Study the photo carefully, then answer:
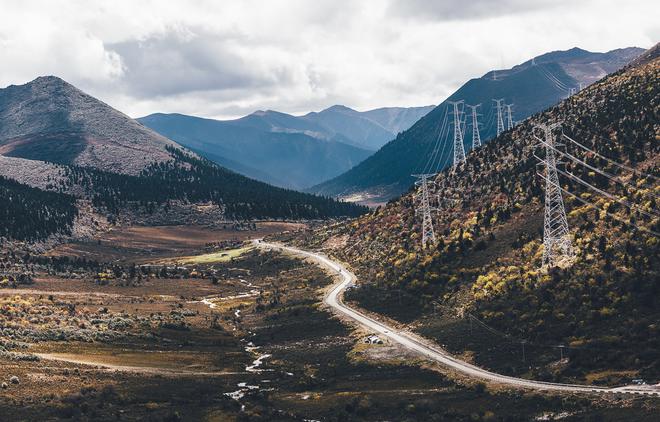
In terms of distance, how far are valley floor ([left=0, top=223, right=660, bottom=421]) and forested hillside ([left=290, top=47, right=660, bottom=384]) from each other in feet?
31.2

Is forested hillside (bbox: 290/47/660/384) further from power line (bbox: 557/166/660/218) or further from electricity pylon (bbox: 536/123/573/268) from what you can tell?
electricity pylon (bbox: 536/123/573/268)

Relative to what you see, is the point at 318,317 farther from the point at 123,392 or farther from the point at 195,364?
the point at 123,392

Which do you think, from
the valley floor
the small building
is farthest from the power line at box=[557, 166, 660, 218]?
the small building

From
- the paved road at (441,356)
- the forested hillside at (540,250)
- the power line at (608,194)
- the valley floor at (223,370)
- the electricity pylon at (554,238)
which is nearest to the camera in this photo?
the valley floor at (223,370)

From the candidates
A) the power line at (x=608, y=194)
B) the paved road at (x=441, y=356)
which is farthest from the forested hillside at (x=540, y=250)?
the paved road at (x=441, y=356)

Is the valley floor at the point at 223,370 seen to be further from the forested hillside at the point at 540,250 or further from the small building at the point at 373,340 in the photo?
the forested hillside at the point at 540,250

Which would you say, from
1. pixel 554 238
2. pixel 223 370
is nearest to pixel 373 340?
pixel 223 370

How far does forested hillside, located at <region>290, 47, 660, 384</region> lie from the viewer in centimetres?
7625

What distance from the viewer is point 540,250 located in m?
102

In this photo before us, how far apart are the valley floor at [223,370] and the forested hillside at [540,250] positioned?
951 cm

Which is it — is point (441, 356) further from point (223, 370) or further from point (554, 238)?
point (223, 370)

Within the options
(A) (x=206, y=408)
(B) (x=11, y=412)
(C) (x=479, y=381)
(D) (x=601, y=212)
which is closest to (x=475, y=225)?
(D) (x=601, y=212)

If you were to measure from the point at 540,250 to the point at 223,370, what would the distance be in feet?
173

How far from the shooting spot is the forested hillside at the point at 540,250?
76.2 meters
